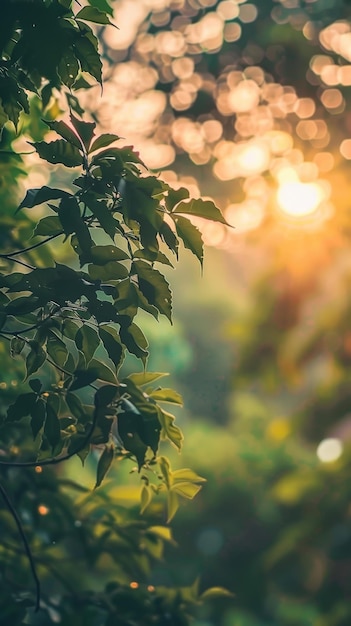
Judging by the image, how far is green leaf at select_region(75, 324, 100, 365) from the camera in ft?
3.26

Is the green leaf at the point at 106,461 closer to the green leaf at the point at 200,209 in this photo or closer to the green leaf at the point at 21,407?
the green leaf at the point at 21,407

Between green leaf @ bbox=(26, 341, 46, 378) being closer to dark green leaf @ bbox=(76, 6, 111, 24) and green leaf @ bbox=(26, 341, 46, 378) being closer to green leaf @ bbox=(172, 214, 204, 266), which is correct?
green leaf @ bbox=(172, 214, 204, 266)

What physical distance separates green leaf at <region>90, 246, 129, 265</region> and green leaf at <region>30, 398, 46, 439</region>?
0.71 feet

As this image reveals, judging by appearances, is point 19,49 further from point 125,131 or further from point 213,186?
point 213,186

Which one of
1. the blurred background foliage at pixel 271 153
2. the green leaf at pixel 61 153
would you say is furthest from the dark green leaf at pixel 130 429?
the blurred background foliage at pixel 271 153

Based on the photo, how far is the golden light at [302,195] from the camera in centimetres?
330

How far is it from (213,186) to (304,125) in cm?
46

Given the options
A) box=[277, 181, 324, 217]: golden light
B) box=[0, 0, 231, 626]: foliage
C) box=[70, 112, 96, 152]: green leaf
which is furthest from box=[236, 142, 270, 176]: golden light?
box=[70, 112, 96, 152]: green leaf

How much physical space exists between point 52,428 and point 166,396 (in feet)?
0.56

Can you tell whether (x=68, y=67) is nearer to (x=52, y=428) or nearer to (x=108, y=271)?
(x=108, y=271)

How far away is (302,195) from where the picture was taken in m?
3.32

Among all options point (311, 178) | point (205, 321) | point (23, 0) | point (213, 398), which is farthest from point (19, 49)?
point (205, 321)

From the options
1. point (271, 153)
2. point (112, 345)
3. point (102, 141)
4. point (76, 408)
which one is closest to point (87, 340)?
point (112, 345)

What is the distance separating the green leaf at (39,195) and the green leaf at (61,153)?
0.13 ft
